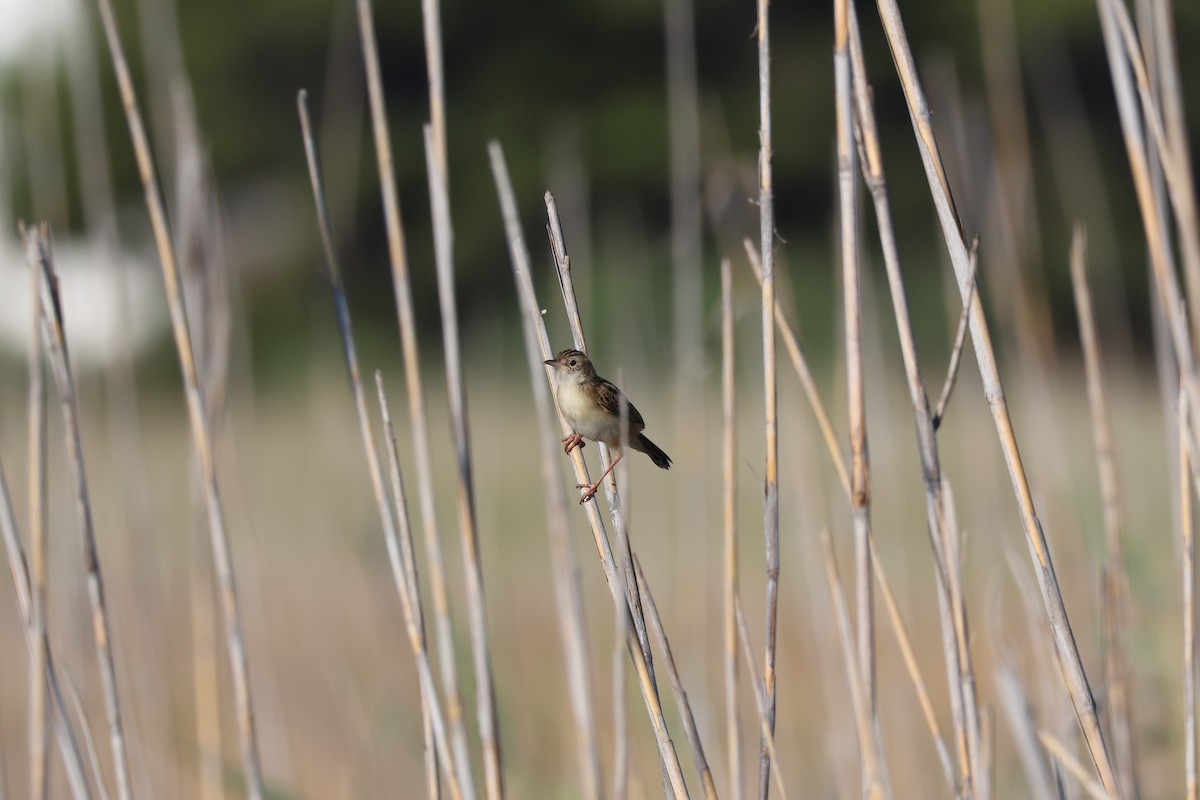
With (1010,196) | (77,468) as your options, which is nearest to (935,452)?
(77,468)

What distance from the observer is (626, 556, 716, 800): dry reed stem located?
4.71 feet

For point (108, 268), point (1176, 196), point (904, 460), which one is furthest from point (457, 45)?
point (1176, 196)

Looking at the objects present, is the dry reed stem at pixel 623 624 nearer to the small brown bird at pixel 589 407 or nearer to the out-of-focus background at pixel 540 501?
the out-of-focus background at pixel 540 501

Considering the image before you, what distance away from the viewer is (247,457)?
6379 mm

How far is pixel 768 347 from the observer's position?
1450mm

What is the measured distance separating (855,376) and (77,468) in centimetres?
105

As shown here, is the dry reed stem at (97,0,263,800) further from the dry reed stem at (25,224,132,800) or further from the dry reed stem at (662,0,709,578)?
the dry reed stem at (662,0,709,578)

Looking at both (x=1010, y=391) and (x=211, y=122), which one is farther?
(x=211, y=122)

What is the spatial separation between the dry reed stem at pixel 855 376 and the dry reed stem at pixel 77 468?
3.26 feet

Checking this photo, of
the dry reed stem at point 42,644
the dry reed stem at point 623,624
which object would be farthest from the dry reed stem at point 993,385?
the dry reed stem at point 42,644

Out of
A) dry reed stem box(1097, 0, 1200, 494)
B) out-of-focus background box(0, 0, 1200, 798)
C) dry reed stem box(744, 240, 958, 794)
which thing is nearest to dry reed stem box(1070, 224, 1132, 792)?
out-of-focus background box(0, 0, 1200, 798)

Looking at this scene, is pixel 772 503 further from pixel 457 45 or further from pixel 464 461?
pixel 457 45

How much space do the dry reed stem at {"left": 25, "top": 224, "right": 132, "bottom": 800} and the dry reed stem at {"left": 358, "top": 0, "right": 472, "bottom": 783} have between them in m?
0.45

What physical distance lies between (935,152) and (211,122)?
18.3 meters
